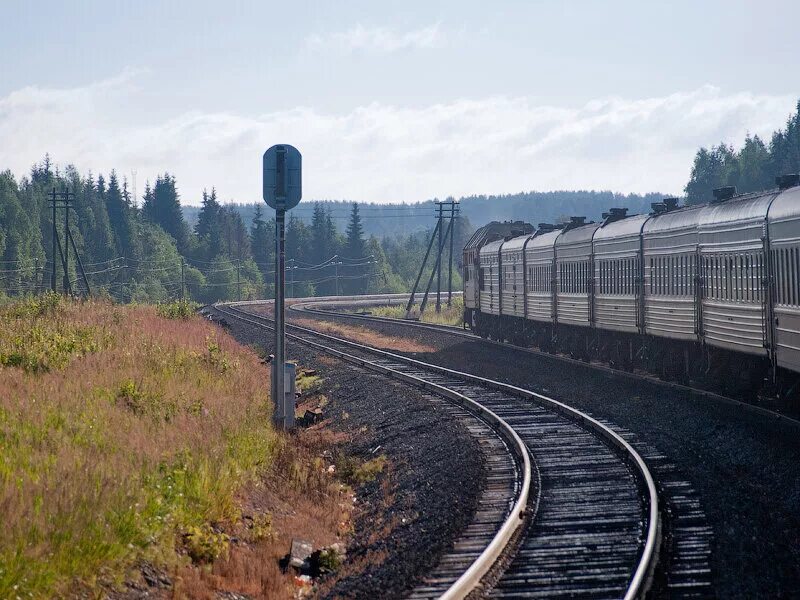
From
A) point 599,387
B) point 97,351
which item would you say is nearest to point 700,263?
point 599,387

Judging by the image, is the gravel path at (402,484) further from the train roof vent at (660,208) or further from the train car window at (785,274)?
the train roof vent at (660,208)

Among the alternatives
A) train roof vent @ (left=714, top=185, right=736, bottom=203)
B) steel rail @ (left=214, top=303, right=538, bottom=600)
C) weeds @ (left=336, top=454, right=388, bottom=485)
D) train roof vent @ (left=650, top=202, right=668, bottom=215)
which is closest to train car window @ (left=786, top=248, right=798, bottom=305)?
steel rail @ (left=214, top=303, right=538, bottom=600)

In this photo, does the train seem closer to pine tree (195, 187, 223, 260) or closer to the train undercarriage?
the train undercarriage

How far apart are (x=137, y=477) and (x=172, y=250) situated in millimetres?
122067

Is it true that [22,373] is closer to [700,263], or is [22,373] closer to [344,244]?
[700,263]

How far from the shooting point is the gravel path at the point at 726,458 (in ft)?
26.2

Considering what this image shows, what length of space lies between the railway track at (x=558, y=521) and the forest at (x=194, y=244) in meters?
89.4

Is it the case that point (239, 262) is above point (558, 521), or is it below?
above

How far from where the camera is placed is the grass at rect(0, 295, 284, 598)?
777cm

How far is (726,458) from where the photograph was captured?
12.7m

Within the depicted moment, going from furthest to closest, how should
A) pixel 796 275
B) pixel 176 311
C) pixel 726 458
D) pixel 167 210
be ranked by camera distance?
pixel 167 210 < pixel 176 311 < pixel 796 275 < pixel 726 458

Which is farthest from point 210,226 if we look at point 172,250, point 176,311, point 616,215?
point 616,215

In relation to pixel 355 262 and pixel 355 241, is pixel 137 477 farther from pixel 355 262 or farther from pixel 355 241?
pixel 355 241

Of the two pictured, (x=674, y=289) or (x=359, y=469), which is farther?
(x=674, y=289)
